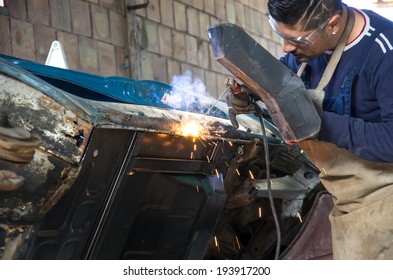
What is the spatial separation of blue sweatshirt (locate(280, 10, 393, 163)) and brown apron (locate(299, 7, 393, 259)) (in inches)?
2.7

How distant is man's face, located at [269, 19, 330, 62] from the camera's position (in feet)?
9.09

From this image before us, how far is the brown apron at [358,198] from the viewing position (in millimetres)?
2850

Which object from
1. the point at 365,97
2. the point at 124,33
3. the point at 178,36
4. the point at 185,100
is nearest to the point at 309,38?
the point at 365,97

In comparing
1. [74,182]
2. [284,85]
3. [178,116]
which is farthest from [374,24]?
[74,182]

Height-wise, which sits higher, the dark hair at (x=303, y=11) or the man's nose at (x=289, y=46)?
the dark hair at (x=303, y=11)

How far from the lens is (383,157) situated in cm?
271

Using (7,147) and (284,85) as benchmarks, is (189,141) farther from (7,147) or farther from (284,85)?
(7,147)

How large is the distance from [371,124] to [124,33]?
6.30 meters

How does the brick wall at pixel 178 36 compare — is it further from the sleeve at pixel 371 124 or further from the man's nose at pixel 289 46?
the sleeve at pixel 371 124

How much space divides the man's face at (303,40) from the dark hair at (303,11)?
2 centimetres

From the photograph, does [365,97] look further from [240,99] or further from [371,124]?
[240,99]

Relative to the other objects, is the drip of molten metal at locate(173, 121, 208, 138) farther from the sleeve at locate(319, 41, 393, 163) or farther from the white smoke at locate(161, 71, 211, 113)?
the sleeve at locate(319, 41, 393, 163)

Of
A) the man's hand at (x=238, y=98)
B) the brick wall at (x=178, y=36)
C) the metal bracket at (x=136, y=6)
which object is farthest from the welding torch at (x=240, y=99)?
the metal bracket at (x=136, y=6)

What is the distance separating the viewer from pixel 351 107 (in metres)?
2.85
